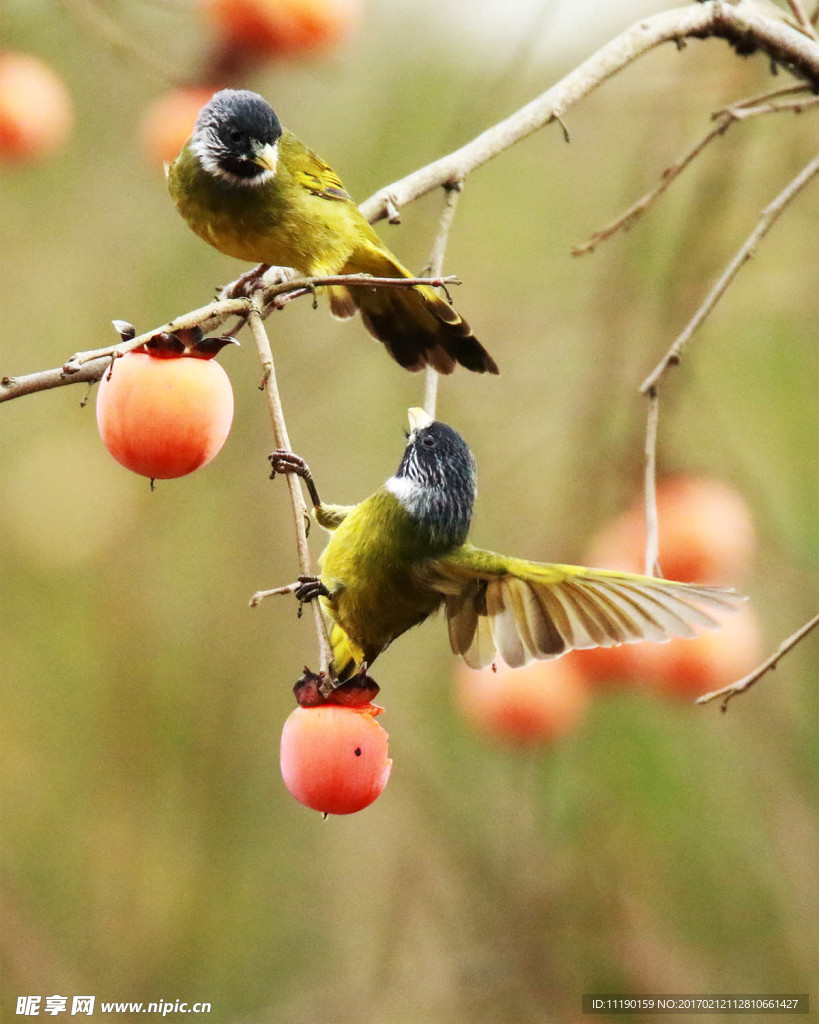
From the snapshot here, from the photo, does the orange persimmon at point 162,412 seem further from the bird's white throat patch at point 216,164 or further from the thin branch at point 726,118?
the bird's white throat patch at point 216,164

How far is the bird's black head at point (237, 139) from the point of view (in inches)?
117

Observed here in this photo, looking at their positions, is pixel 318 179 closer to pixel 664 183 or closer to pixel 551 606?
pixel 664 183

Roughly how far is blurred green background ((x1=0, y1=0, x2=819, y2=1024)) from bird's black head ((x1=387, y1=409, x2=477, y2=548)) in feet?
2.61

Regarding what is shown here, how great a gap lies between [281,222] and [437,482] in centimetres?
90

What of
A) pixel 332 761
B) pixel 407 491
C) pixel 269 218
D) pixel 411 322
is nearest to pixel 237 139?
pixel 269 218

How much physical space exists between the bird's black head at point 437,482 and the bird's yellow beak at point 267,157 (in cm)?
87

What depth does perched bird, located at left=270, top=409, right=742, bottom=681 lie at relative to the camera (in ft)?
7.20

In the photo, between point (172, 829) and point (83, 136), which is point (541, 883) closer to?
point (172, 829)

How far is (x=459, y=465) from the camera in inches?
108

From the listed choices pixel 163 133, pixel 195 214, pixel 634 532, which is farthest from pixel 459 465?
pixel 163 133

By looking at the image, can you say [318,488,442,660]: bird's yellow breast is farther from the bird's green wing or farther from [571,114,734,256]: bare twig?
[571,114,734,256]: bare twig

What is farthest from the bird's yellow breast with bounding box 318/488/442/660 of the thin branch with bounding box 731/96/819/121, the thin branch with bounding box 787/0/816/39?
the thin branch with bounding box 787/0/816/39

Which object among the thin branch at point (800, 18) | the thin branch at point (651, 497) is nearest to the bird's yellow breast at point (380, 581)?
the thin branch at point (651, 497)

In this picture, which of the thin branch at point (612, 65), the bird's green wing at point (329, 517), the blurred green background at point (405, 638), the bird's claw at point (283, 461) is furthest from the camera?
the blurred green background at point (405, 638)
